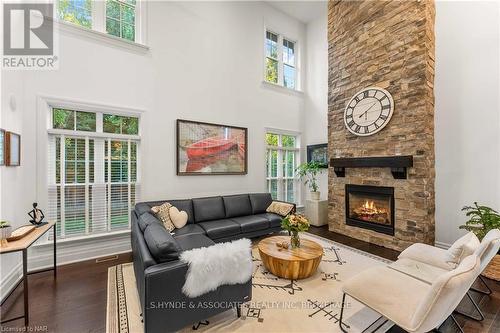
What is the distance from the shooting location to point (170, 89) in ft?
13.6

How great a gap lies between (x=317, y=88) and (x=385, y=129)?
8.38 ft

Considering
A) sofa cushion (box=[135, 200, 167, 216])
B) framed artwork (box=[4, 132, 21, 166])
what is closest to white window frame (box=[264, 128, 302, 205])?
sofa cushion (box=[135, 200, 167, 216])

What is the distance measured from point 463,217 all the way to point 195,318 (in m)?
4.40

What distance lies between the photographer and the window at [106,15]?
3.45 m

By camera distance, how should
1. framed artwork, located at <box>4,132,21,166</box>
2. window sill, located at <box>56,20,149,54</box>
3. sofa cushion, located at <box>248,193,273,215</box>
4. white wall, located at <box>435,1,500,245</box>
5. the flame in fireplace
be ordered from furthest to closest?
sofa cushion, located at <box>248,193,273,215</box>
the flame in fireplace
white wall, located at <box>435,1,500,245</box>
window sill, located at <box>56,20,149,54</box>
framed artwork, located at <box>4,132,21,166</box>

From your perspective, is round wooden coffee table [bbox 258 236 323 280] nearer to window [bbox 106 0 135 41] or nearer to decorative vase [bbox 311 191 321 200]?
decorative vase [bbox 311 191 321 200]

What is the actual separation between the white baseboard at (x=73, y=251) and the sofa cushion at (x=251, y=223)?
1928 mm

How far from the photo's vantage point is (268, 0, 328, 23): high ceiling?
557 cm

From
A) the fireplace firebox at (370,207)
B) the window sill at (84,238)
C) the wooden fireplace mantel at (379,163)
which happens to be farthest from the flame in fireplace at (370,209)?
the window sill at (84,238)

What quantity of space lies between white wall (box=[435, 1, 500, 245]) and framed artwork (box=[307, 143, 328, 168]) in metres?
2.23

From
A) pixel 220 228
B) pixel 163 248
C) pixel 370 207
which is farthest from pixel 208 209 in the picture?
pixel 370 207

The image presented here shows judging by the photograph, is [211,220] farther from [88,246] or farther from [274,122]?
[274,122]

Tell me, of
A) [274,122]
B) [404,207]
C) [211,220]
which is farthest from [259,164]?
[404,207]

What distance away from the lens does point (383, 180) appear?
4051 mm
